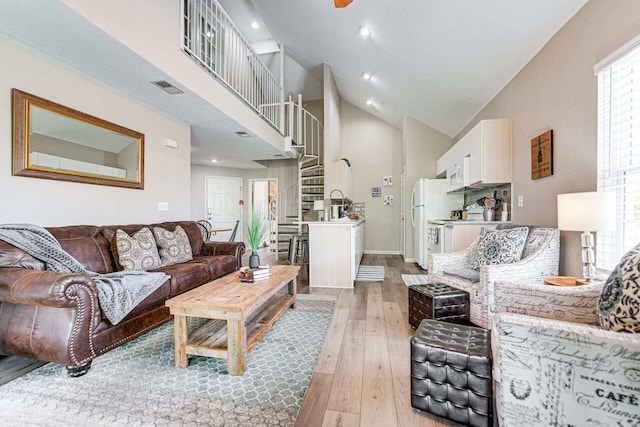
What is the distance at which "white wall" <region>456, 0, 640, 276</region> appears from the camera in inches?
76.1

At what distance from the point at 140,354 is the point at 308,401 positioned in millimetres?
1394

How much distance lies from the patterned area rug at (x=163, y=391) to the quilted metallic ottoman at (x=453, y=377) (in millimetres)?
691

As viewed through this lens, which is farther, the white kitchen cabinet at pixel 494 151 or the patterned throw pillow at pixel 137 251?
the white kitchen cabinet at pixel 494 151

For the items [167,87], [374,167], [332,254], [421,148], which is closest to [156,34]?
[167,87]

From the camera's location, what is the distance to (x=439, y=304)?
2217mm

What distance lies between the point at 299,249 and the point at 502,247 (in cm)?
400

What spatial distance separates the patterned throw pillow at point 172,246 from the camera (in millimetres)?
3102

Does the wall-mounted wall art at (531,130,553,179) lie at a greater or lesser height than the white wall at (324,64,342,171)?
lesser

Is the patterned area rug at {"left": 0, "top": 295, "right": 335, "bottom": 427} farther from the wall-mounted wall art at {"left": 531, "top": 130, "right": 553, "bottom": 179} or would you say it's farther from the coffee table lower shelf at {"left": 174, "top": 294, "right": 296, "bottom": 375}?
the wall-mounted wall art at {"left": 531, "top": 130, "right": 553, "bottom": 179}

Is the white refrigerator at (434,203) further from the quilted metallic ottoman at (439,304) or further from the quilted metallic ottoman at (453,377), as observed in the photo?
the quilted metallic ottoman at (453,377)

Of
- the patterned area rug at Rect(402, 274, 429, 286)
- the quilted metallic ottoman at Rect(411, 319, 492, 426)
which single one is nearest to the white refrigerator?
the patterned area rug at Rect(402, 274, 429, 286)

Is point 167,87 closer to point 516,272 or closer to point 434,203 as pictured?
point 516,272

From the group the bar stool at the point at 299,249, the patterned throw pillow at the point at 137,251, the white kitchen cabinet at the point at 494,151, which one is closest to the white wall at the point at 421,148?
the bar stool at the point at 299,249

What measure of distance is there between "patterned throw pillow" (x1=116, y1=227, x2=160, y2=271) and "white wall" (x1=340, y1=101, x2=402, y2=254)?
16.8ft
